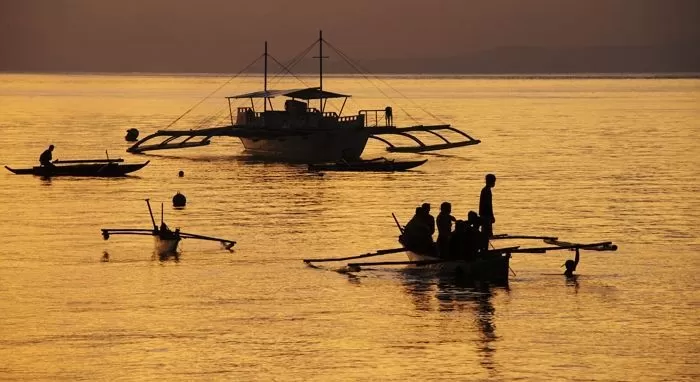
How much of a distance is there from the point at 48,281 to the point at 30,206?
18565mm

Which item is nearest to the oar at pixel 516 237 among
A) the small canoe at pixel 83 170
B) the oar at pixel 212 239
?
the oar at pixel 212 239

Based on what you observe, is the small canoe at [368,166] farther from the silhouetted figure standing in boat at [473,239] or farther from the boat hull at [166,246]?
the silhouetted figure standing in boat at [473,239]

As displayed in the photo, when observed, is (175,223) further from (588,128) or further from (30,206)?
(588,128)

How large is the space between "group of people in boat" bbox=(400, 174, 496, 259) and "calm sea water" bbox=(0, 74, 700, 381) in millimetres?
829

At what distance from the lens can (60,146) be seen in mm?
90938

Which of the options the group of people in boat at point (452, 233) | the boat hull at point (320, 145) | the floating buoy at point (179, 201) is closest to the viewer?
the group of people in boat at point (452, 233)

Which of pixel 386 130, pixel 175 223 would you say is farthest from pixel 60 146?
pixel 175 223

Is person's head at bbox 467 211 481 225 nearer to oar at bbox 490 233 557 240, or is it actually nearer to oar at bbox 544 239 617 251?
oar at bbox 544 239 617 251

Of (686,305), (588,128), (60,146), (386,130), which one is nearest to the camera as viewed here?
(686,305)

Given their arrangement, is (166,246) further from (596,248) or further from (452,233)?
(596,248)

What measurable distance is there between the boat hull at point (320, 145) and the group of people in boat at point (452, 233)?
38.9 meters

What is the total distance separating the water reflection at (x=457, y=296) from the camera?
92.6 feet

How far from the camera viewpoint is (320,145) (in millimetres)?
76000

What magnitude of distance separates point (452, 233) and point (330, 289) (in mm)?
3144
